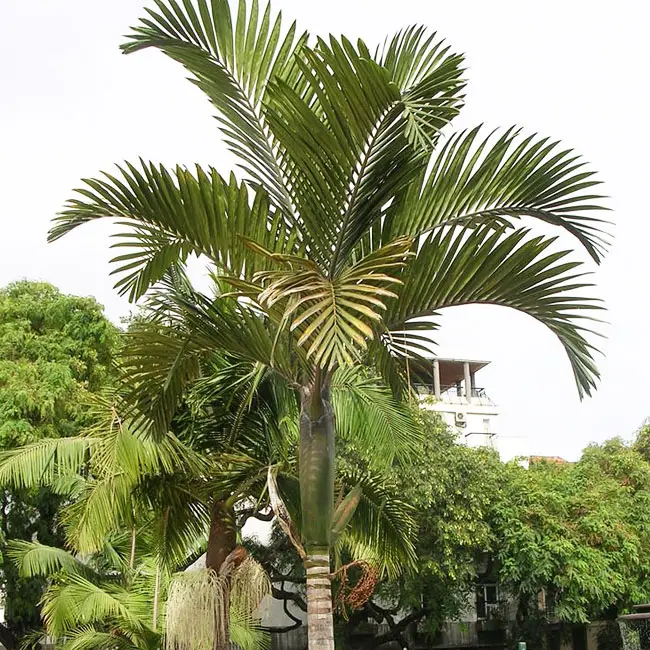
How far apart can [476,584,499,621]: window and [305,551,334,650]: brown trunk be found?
25.0 meters

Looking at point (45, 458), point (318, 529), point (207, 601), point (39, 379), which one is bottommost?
point (207, 601)

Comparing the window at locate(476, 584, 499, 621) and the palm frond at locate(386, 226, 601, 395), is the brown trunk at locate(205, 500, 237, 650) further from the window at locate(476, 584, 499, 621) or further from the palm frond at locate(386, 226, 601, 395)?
the window at locate(476, 584, 499, 621)

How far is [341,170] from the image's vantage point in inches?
202

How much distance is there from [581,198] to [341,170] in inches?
58.0

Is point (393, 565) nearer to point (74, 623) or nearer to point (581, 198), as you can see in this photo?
point (581, 198)

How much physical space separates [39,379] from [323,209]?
1456cm

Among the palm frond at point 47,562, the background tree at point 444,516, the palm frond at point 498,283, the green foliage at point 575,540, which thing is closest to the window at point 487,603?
the green foliage at point 575,540

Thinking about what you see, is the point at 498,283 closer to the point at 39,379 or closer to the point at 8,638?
the point at 39,379

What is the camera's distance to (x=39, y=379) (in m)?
18.6

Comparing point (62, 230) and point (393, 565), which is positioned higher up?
point (62, 230)

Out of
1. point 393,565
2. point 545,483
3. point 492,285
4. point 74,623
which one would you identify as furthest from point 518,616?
point 492,285

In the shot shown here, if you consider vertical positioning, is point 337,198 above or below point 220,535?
above

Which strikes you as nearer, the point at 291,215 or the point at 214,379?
the point at 291,215

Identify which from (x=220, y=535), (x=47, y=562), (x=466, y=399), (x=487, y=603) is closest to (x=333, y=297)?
(x=220, y=535)
